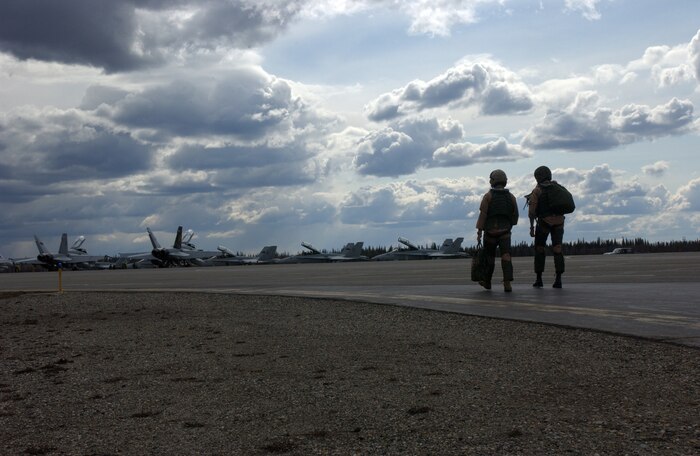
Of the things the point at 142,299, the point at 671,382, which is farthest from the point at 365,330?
the point at 142,299

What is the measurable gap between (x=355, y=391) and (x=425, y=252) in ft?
252

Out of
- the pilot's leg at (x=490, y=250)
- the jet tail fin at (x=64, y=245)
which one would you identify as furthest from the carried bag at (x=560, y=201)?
the jet tail fin at (x=64, y=245)

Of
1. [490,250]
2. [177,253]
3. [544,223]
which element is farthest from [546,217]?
[177,253]

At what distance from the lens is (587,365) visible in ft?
18.8

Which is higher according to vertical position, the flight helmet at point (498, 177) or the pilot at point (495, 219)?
the flight helmet at point (498, 177)

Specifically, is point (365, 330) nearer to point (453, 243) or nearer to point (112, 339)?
point (112, 339)

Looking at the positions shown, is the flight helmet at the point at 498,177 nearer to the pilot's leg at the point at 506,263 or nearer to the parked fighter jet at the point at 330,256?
the pilot's leg at the point at 506,263

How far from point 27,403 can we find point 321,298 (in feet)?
25.7

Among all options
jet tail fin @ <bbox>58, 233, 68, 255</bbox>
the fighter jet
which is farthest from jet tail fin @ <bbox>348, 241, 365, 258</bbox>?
jet tail fin @ <bbox>58, 233, 68, 255</bbox>

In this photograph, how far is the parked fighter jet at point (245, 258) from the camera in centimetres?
8206

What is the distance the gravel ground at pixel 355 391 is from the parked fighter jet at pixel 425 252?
233 feet

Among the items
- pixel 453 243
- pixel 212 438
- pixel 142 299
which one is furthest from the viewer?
pixel 453 243

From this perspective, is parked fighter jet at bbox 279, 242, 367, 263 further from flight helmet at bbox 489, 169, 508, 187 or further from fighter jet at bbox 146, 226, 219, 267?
flight helmet at bbox 489, 169, 508, 187

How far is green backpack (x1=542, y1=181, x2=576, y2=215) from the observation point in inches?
504
